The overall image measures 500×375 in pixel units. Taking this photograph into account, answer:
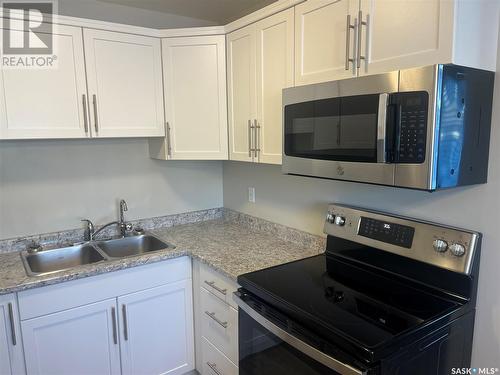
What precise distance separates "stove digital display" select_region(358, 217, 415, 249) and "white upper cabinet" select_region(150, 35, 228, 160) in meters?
1.03

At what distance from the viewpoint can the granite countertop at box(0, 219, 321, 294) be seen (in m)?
1.74

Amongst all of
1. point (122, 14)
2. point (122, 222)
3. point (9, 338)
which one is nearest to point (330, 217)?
point (122, 222)

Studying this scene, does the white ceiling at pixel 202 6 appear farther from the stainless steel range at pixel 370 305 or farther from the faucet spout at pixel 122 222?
the stainless steel range at pixel 370 305

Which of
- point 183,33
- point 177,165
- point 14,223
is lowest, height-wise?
point 14,223

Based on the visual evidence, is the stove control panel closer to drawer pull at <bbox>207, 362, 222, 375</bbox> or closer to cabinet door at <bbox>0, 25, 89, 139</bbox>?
drawer pull at <bbox>207, 362, 222, 375</bbox>

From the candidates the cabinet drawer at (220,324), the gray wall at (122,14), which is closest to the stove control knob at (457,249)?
the cabinet drawer at (220,324)

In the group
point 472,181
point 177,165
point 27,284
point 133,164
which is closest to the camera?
point 472,181

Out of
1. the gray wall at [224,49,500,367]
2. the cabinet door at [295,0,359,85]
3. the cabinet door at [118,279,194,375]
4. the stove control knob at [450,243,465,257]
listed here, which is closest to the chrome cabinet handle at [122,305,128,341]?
the cabinet door at [118,279,194,375]

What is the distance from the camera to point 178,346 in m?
2.18

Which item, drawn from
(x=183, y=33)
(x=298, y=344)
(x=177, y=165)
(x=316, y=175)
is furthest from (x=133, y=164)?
(x=298, y=344)

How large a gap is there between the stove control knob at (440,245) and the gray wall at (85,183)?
1.82 meters

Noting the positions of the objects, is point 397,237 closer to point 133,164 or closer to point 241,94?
point 241,94

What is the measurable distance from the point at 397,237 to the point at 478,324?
1.40 feet

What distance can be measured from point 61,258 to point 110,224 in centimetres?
34
